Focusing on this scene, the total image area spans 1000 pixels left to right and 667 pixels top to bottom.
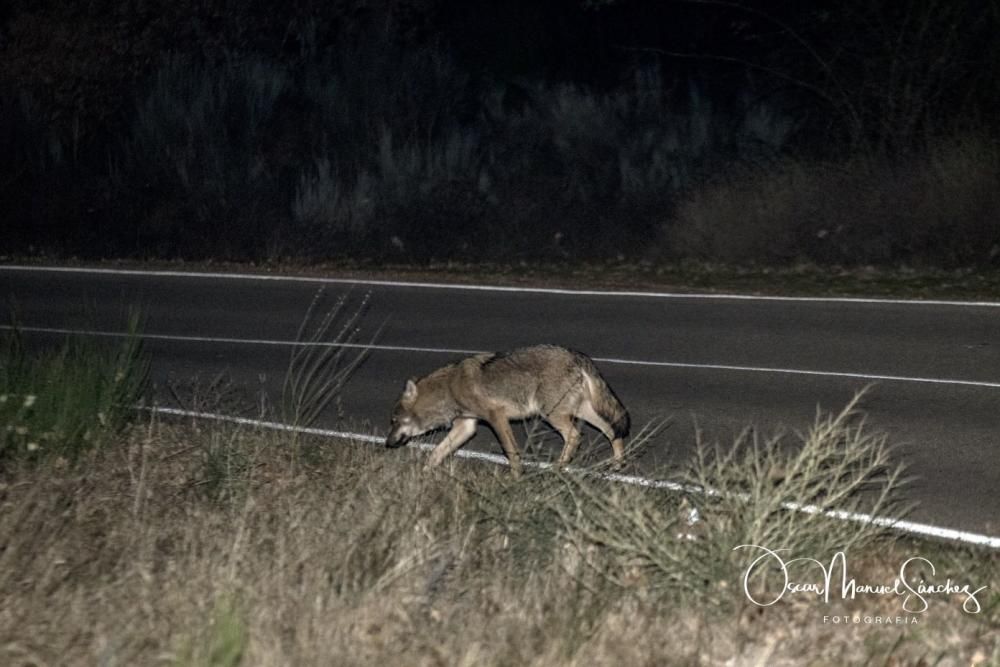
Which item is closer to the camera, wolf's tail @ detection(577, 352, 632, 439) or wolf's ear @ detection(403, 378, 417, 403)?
wolf's tail @ detection(577, 352, 632, 439)

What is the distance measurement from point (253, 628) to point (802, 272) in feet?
48.1

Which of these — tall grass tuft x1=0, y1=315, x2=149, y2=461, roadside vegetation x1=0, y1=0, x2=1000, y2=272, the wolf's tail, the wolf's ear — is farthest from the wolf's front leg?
roadside vegetation x1=0, y1=0, x2=1000, y2=272

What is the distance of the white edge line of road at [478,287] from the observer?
56.7ft

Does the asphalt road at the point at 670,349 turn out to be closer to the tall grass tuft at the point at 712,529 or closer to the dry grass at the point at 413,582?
the tall grass tuft at the point at 712,529

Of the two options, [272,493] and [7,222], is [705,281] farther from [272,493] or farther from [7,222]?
[7,222]

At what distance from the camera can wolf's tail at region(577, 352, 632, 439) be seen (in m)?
10.2

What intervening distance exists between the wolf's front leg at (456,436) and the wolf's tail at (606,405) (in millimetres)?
909

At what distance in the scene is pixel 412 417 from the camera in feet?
34.9

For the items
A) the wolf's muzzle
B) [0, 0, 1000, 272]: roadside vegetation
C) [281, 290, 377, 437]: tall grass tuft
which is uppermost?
the wolf's muzzle

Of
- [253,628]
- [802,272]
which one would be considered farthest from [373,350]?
[253,628]

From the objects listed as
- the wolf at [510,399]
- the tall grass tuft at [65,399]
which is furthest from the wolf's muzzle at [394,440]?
the tall grass tuft at [65,399]

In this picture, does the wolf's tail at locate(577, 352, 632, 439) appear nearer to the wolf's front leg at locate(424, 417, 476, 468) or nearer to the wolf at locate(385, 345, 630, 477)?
the wolf at locate(385, 345, 630, 477)

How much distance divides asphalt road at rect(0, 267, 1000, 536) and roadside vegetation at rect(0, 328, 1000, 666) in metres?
1.68

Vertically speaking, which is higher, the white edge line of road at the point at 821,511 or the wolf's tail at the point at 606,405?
the white edge line of road at the point at 821,511
